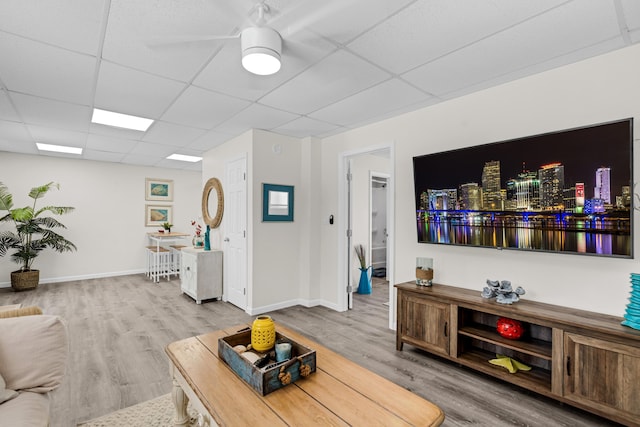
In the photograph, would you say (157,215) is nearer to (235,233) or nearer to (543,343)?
(235,233)

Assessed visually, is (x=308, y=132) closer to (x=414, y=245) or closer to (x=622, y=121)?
(x=414, y=245)

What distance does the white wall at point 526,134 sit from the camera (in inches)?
82.8

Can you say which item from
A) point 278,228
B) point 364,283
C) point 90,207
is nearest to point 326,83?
point 278,228

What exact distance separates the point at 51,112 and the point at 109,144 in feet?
5.21

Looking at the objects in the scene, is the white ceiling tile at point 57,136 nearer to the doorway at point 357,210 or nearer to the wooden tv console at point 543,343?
the doorway at point 357,210

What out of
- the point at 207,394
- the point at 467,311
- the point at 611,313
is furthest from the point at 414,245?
the point at 207,394

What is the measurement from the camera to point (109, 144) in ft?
16.3

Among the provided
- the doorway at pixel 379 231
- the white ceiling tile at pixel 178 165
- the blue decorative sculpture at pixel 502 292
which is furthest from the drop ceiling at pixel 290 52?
the doorway at pixel 379 231

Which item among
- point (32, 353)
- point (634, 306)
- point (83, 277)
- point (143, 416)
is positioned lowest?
point (143, 416)

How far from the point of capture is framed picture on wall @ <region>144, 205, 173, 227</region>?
6.98 m

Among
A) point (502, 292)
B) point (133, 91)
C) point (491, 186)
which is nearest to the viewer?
point (502, 292)

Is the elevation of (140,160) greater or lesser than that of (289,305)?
greater

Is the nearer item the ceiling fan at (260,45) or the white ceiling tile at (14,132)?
the ceiling fan at (260,45)

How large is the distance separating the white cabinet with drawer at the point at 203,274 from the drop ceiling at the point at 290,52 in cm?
209
